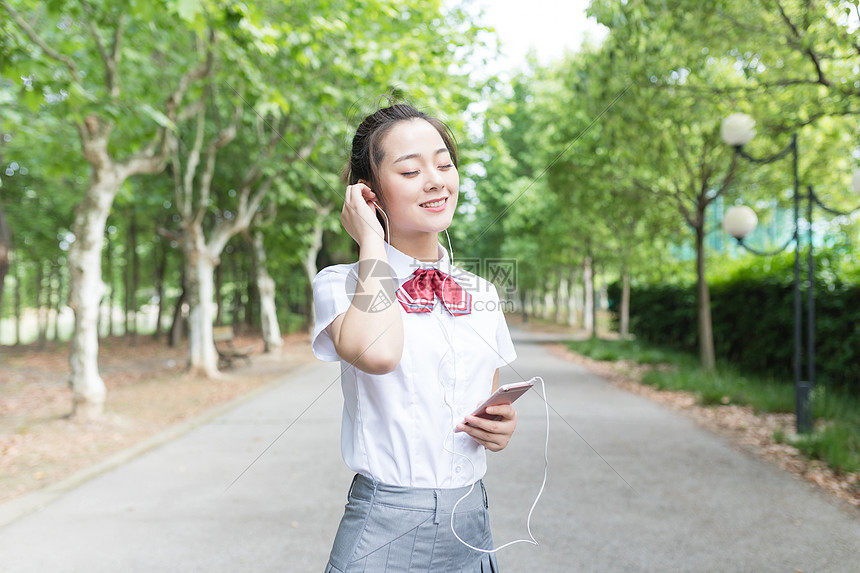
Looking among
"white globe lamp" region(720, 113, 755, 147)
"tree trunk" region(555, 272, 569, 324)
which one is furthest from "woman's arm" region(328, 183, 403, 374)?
"tree trunk" region(555, 272, 569, 324)

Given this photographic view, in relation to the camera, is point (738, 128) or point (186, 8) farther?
point (738, 128)

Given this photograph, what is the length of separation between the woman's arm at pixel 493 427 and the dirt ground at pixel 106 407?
5451mm

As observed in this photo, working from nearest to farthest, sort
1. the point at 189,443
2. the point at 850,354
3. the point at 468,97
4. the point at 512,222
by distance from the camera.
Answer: the point at 189,443
the point at 850,354
the point at 468,97
the point at 512,222

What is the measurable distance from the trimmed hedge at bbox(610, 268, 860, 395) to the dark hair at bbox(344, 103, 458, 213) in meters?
9.15

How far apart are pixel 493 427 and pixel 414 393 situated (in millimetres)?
189

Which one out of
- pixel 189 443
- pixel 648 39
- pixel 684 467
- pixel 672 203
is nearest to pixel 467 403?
pixel 684 467

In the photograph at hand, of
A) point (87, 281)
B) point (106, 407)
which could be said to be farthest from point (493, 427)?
point (106, 407)

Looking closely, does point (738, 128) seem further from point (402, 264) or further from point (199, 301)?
point (199, 301)

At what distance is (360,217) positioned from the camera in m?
1.36

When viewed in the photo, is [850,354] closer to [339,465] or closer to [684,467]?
[684,467]

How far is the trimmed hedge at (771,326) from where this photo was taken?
907 centimetres

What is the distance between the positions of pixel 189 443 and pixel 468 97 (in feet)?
26.9

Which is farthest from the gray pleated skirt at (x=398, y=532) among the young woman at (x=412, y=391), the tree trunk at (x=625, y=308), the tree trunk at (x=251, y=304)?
the tree trunk at (x=251, y=304)

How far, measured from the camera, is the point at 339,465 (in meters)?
6.43
